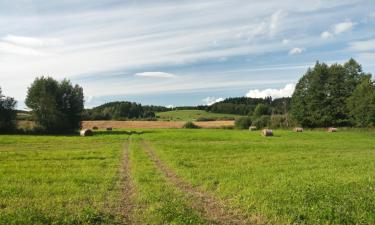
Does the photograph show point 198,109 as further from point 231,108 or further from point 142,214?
point 142,214

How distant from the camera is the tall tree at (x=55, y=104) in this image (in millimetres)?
66188

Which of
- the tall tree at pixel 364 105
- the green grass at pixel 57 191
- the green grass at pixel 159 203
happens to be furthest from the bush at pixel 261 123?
the green grass at pixel 159 203

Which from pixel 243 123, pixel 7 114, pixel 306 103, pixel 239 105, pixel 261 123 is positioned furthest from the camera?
pixel 239 105

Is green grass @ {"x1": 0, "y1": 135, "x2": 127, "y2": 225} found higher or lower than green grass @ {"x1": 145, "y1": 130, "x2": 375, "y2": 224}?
higher

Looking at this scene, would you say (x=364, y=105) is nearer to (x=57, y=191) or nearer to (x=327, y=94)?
(x=327, y=94)

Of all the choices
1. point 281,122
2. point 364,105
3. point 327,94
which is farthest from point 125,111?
point 364,105

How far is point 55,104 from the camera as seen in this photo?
225 ft

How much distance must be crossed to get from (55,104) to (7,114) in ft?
A: 27.2

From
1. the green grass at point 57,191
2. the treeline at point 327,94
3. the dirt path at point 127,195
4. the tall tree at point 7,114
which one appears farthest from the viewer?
the treeline at point 327,94

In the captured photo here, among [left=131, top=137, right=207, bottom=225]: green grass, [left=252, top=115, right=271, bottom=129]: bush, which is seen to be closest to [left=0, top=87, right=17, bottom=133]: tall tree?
[left=131, top=137, right=207, bottom=225]: green grass

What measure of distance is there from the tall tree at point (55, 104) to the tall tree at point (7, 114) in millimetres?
3354

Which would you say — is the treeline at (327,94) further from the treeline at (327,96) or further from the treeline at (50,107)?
the treeline at (50,107)

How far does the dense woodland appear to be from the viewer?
2616 inches

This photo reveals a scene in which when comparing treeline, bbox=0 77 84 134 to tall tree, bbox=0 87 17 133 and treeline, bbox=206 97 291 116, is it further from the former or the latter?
treeline, bbox=206 97 291 116
